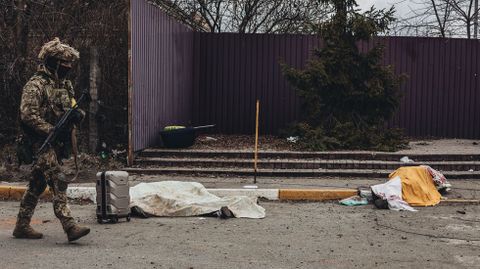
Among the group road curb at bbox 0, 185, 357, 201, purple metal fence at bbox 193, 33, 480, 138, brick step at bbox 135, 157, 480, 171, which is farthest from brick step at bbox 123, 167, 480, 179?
purple metal fence at bbox 193, 33, 480, 138

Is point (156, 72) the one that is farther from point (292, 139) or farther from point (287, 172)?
point (287, 172)

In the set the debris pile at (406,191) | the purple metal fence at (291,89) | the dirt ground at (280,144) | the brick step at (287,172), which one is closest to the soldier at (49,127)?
the debris pile at (406,191)

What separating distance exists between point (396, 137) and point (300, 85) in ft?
7.99

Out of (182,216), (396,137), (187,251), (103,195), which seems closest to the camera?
(187,251)

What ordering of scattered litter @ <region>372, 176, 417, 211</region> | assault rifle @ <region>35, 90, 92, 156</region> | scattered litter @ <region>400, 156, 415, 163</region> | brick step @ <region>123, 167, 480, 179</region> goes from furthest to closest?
1. scattered litter @ <region>400, 156, 415, 163</region>
2. brick step @ <region>123, 167, 480, 179</region>
3. scattered litter @ <region>372, 176, 417, 211</region>
4. assault rifle @ <region>35, 90, 92, 156</region>

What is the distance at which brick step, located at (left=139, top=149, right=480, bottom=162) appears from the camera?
12.2 m

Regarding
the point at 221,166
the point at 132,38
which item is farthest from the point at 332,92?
the point at 132,38

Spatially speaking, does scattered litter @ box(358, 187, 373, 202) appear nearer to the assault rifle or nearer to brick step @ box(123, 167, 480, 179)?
brick step @ box(123, 167, 480, 179)

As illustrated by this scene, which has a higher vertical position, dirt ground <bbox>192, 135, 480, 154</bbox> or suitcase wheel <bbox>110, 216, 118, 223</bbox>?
dirt ground <bbox>192, 135, 480, 154</bbox>

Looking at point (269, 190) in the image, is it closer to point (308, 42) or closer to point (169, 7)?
point (308, 42)

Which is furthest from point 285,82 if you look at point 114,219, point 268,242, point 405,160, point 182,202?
point 268,242

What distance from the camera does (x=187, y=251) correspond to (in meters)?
6.08

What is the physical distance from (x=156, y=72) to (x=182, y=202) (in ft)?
17.8

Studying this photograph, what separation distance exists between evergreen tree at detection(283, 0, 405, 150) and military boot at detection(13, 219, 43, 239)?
7.74m
